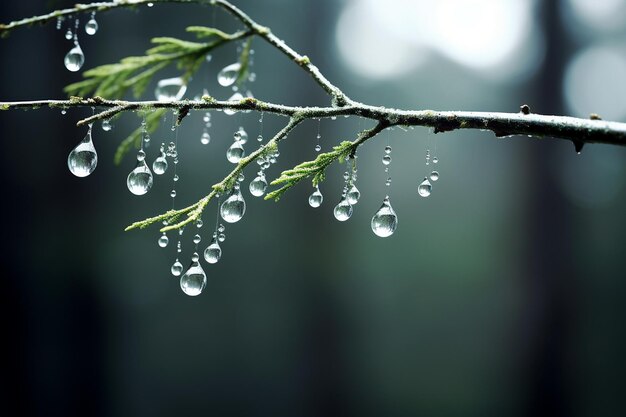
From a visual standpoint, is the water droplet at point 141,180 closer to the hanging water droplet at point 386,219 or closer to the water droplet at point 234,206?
the water droplet at point 234,206

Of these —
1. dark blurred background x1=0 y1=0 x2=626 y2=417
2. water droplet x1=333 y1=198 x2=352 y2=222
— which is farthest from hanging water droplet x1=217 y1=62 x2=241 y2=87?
dark blurred background x1=0 y1=0 x2=626 y2=417

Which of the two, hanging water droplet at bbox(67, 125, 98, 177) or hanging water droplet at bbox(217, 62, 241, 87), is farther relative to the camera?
hanging water droplet at bbox(217, 62, 241, 87)

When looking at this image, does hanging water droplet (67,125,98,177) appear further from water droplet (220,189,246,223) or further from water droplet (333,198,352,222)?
water droplet (333,198,352,222)

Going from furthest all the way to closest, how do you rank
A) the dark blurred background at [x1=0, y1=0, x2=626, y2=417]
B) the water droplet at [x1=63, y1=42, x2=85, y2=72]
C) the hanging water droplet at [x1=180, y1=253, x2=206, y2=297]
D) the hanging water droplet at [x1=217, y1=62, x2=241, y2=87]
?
1. the dark blurred background at [x1=0, y1=0, x2=626, y2=417]
2. the hanging water droplet at [x1=217, y1=62, x2=241, y2=87]
3. the water droplet at [x1=63, y1=42, x2=85, y2=72]
4. the hanging water droplet at [x1=180, y1=253, x2=206, y2=297]

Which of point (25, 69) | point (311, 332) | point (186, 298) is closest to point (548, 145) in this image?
point (311, 332)

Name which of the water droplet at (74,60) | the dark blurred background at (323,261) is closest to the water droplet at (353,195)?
the water droplet at (74,60)

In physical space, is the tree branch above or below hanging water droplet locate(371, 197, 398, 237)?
above

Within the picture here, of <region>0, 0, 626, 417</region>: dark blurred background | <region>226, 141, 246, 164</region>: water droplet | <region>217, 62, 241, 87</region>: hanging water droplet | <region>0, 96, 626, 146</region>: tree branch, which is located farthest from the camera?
<region>0, 0, 626, 417</region>: dark blurred background

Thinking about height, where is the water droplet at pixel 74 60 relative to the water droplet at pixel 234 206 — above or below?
above
